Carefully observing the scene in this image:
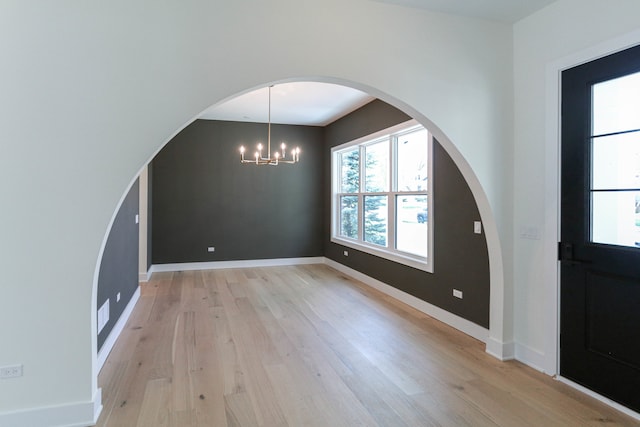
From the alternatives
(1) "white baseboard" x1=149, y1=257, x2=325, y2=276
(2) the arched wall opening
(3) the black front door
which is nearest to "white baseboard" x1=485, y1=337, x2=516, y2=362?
(2) the arched wall opening

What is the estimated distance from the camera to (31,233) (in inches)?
80.7

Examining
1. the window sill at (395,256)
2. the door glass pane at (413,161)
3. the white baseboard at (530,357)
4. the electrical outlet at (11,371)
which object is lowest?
the white baseboard at (530,357)

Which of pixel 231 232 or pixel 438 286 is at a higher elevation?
pixel 231 232

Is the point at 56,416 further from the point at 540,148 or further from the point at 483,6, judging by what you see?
the point at 483,6

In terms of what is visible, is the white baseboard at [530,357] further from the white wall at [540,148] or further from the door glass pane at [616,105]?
the door glass pane at [616,105]

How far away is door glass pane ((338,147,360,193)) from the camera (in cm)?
643

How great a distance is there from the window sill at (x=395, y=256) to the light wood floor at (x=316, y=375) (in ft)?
1.83

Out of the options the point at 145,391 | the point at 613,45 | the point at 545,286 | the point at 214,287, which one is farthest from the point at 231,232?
the point at 613,45

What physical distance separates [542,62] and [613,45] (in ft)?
1.76

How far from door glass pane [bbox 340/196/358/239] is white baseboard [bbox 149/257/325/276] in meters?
1.05

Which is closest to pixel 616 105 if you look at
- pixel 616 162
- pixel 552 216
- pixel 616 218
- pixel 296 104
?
pixel 616 162

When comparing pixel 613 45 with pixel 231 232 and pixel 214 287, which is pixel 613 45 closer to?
pixel 214 287

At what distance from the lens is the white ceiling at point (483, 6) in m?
2.71

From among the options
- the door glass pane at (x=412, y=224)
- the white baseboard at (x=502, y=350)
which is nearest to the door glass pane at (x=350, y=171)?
the door glass pane at (x=412, y=224)
